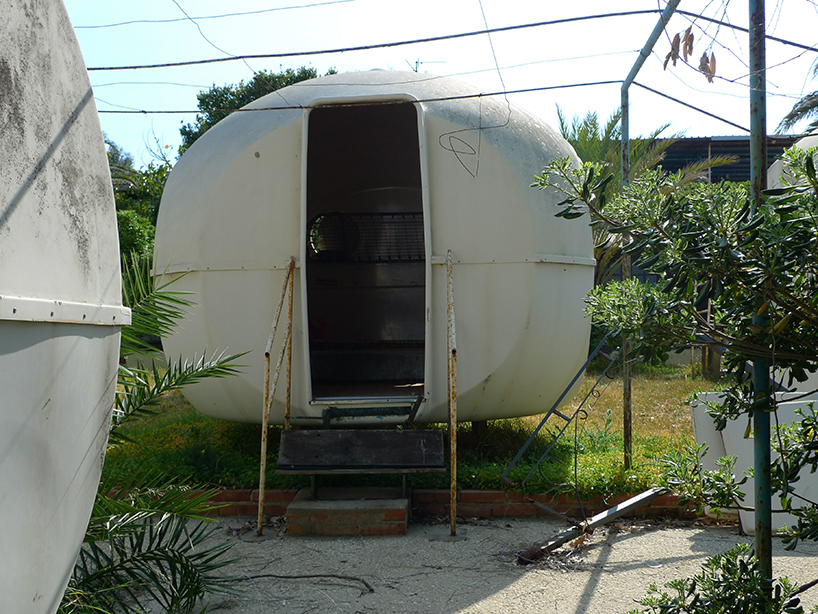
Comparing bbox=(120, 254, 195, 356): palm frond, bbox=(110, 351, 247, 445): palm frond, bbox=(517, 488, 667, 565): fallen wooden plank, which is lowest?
bbox=(517, 488, 667, 565): fallen wooden plank

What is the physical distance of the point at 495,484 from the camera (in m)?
5.94

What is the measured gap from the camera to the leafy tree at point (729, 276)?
6.37ft

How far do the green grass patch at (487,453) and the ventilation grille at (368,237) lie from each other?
2409 millimetres

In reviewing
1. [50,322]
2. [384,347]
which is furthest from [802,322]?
[384,347]

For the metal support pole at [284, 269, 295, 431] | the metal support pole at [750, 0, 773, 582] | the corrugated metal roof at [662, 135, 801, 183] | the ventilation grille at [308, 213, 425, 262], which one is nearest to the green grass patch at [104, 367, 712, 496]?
the metal support pole at [284, 269, 295, 431]

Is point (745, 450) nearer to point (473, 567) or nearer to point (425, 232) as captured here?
point (473, 567)

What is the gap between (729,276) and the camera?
6.57ft

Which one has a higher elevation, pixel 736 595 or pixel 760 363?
pixel 760 363

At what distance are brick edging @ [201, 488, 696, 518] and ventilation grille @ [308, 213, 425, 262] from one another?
→ 12.3ft

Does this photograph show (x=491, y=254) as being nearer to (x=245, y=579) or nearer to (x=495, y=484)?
(x=495, y=484)

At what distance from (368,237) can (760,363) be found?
714 cm

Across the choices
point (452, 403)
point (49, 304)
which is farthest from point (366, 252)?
point (49, 304)

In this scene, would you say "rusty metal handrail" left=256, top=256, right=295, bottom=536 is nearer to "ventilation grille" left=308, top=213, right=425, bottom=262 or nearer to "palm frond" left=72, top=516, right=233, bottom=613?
"palm frond" left=72, top=516, right=233, bottom=613

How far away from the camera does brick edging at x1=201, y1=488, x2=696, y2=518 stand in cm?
566
